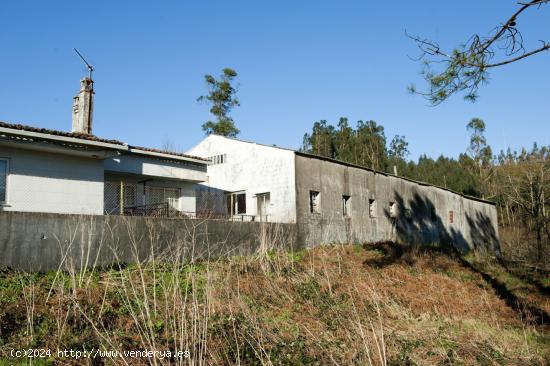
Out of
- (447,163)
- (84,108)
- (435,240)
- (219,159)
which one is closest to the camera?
(84,108)

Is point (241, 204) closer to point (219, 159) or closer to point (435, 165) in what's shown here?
point (219, 159)

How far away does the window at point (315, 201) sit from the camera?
65.3 feet

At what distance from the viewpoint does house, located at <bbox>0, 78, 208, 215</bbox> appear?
13812 mm

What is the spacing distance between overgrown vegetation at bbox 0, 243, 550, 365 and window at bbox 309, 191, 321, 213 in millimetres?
3505

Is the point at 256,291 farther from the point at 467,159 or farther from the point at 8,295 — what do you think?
the point at 467,159

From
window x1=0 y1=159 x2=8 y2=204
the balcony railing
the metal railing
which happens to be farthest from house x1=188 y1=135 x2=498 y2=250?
window x1=0 y1=159 x2=8 y2=204

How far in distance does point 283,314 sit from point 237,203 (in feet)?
42.5

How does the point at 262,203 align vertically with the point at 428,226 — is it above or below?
above

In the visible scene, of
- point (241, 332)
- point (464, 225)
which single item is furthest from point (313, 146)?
point (241, 332)

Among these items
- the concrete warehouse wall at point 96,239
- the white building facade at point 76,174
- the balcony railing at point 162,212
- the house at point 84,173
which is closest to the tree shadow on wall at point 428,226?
the balcony railing at point 162,212

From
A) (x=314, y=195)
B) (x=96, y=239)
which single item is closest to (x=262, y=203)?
(x=314, y=195)

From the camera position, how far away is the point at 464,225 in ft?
109

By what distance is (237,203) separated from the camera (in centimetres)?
2206

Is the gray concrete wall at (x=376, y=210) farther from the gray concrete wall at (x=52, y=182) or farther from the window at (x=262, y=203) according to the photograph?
the gray concrete wall at (x=52, y=182)
